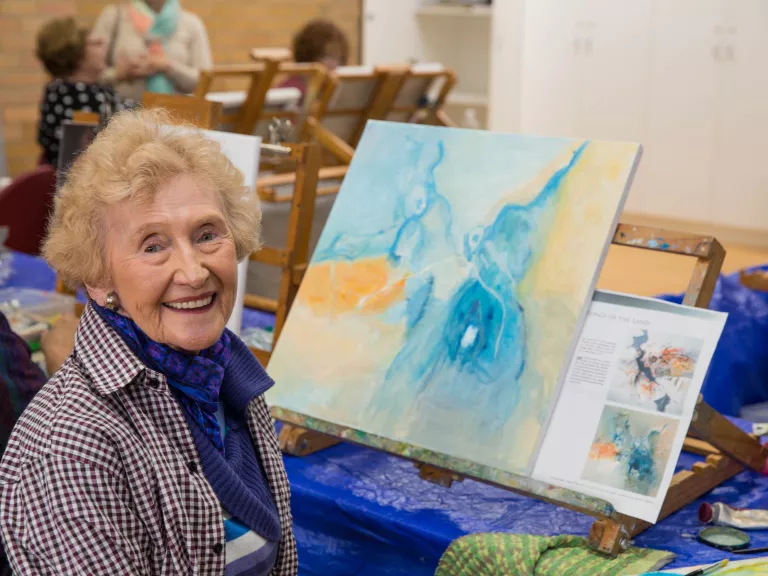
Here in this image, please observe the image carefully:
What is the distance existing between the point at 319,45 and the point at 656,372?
412 cm

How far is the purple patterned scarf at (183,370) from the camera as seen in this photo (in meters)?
1.33

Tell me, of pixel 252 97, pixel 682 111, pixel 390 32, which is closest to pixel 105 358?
pixel 252 97

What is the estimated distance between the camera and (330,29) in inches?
217

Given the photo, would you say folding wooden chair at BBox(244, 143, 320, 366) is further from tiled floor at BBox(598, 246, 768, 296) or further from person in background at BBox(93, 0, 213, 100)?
tiled floor at BBox(598, 246, 768, 296)

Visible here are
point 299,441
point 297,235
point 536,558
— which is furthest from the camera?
point 297,235

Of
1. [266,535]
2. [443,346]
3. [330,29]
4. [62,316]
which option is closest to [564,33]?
[330,29]

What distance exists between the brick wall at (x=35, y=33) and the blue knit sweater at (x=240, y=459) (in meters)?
5.40

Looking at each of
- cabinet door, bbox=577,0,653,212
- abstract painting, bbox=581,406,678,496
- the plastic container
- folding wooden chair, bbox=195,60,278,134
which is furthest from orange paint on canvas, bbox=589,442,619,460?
cabinet door, bbox=577,0,653,212

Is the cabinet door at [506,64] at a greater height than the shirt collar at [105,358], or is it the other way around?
the cabinet door at [506,64]

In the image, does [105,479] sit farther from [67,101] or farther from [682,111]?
[682,111]

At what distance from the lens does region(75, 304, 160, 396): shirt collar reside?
1.25 m

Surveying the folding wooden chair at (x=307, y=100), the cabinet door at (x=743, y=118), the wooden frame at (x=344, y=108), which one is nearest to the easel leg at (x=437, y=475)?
the wooden frame at (x=344, y=108)

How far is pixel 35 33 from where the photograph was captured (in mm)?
6344

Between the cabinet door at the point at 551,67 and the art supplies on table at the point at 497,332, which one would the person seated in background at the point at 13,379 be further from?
the cabinet door at the point at 551,67
